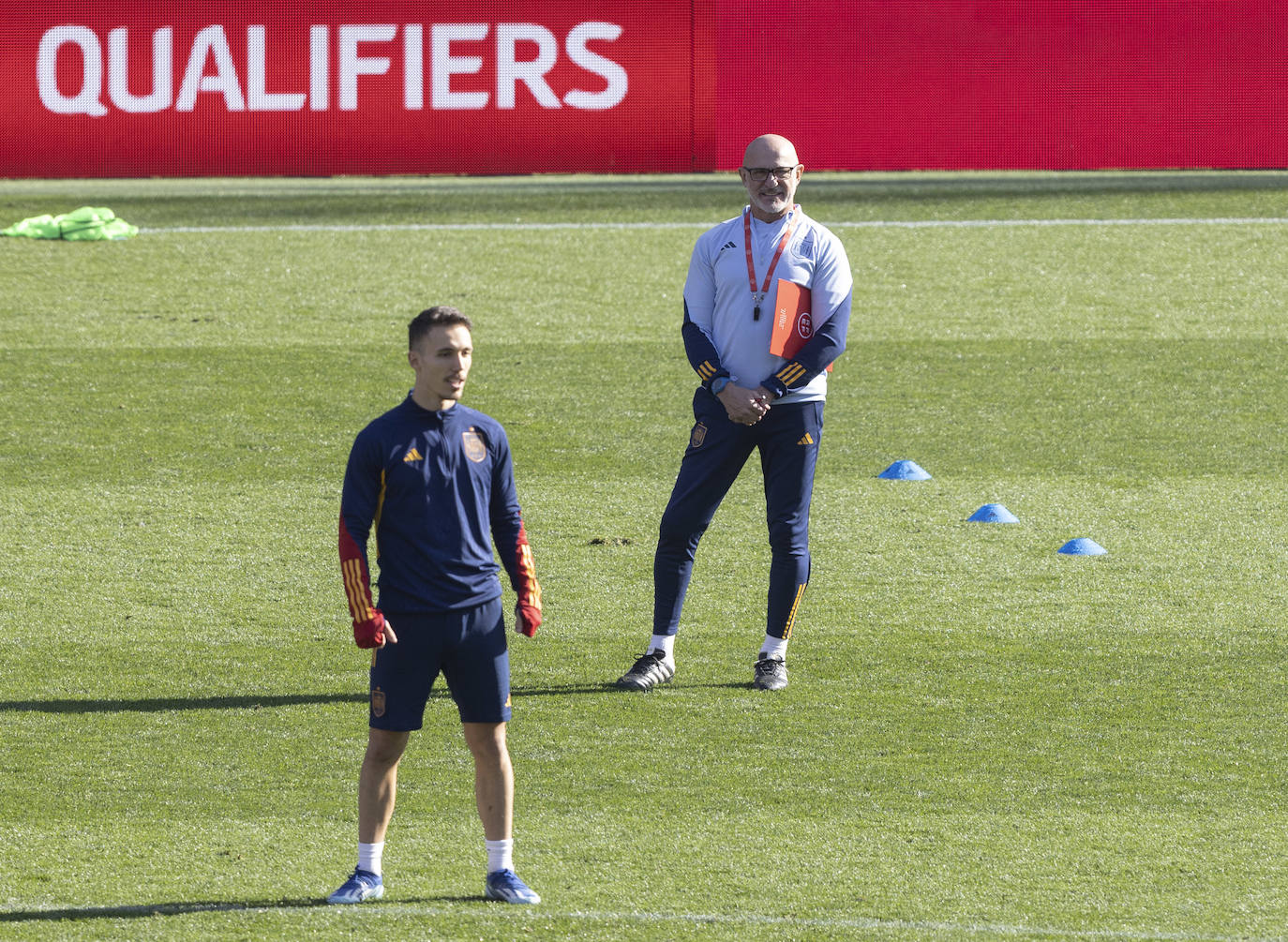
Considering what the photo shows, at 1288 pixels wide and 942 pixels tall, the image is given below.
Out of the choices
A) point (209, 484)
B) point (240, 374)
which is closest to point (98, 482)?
point (209, 484)

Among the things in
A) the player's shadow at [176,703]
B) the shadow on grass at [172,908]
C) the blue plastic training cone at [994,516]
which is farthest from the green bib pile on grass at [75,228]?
the shadow on grass at [172,908]

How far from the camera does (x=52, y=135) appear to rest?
21.8 metres

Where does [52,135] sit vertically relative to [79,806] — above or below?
above

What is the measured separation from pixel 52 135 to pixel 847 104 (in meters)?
9.10

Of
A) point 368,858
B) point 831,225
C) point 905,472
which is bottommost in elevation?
point 368,858

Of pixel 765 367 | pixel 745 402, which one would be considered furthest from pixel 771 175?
pixel 745 402

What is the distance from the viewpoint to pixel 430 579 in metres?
4.99

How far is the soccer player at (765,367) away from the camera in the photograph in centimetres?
714

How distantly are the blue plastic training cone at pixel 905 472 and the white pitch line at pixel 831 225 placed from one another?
7969mm

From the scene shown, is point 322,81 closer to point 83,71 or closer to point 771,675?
point 83,71

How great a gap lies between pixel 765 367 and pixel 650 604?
5.95 ft

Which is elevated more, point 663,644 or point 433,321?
point 433,321

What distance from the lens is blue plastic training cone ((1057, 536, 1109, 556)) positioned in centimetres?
941

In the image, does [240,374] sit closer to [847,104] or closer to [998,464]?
[998,464]
